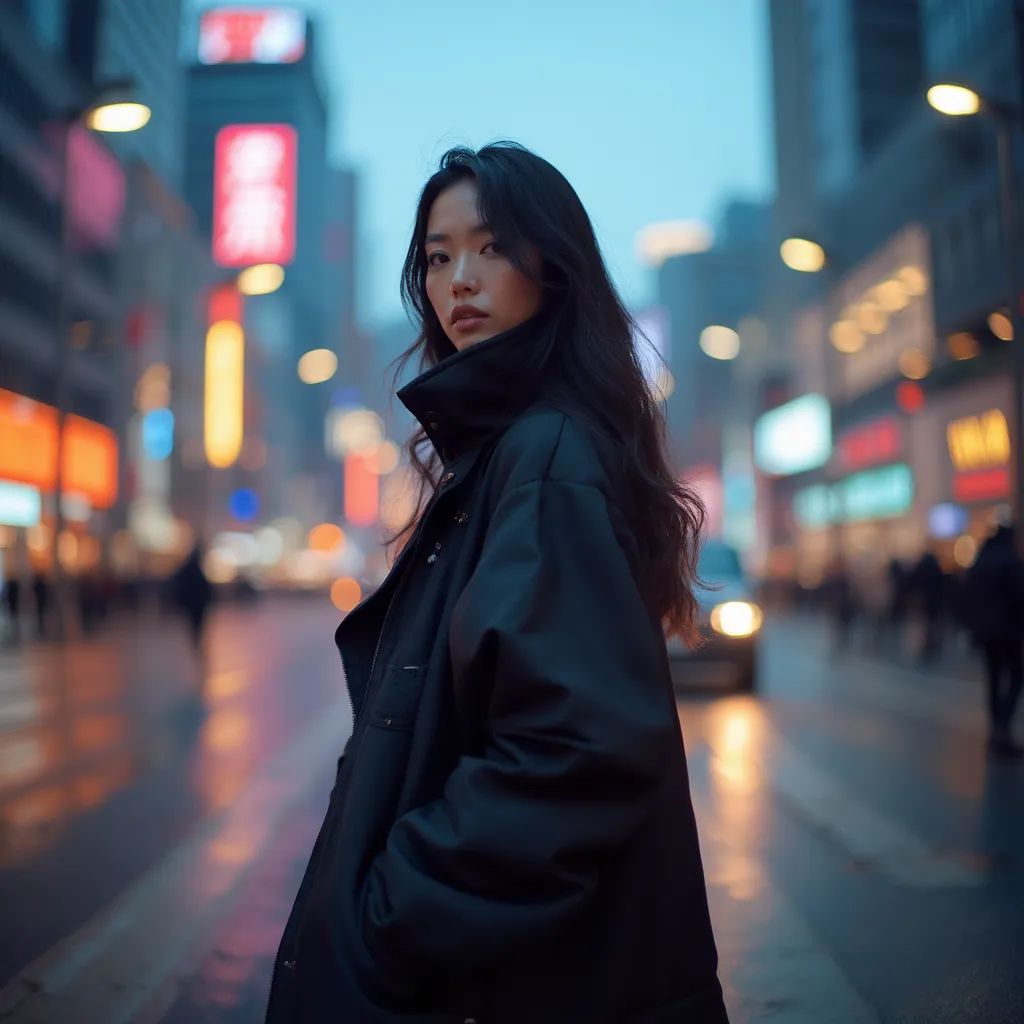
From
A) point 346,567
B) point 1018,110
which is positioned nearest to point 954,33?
point 1018,110

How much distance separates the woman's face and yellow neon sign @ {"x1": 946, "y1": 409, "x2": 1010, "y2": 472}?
3260cm

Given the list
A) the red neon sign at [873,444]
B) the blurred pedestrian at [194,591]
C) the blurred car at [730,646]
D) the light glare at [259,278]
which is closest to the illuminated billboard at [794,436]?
the red neon sign at [873,444]

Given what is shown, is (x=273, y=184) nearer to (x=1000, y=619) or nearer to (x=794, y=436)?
(x=794, y=436)

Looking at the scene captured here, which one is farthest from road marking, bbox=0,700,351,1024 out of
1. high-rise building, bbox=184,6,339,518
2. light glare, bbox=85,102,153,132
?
high-rise building, bbox=184,6,339,518

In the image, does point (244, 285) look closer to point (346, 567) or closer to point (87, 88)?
point (87, 88)

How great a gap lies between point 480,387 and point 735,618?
492 inches

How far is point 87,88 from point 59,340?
22.2ft

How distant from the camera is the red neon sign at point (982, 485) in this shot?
32.7m

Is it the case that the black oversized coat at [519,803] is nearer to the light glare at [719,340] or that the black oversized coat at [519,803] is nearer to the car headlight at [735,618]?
the car headlight at [735,618]

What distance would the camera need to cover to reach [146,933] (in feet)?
14.3

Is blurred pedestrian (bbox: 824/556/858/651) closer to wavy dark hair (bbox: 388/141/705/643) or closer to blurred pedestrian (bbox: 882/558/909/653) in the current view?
blurred pedestrian (bbox: 882/558/909/653)

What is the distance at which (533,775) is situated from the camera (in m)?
1.37

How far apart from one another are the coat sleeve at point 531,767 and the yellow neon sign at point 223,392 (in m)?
73.8

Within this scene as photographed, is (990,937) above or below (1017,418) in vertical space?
below
